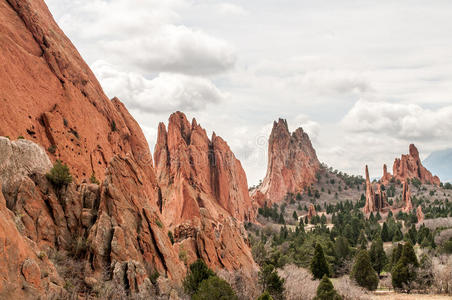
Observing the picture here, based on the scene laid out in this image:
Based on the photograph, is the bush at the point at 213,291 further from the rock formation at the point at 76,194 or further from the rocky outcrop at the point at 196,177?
the rocky outcrop at the point at 196,177

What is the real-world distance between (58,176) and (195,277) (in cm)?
1361

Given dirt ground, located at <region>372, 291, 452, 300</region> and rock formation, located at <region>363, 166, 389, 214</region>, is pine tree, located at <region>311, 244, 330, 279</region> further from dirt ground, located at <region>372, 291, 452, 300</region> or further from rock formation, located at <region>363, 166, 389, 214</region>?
rock formation, located at <region>363, 166, 389, 214</region>

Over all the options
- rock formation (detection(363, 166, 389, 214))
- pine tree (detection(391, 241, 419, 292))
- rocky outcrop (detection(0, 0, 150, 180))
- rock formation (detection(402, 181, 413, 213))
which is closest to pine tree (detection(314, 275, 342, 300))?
pine tree (detection(391, 241, 419, 292))

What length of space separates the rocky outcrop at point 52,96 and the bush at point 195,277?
18891 millimetres

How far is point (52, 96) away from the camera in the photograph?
56281 mm

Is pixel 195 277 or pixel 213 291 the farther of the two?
pixel 195 277

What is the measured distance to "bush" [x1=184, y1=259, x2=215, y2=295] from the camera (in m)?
37.5

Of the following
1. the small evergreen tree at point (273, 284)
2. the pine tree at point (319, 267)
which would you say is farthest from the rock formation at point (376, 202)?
the small evergreen tree at point (273, 284)

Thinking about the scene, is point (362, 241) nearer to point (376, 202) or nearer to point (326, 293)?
point (326, 293)

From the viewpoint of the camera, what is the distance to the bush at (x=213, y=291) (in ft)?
115

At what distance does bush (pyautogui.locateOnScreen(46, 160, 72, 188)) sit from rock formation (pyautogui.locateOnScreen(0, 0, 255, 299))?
42 centimetres

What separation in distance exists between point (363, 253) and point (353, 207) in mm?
129201

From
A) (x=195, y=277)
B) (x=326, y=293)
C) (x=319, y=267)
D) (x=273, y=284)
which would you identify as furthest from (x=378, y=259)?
(x=195, y=277)

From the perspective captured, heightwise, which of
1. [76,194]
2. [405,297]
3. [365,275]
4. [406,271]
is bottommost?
[405,297]
